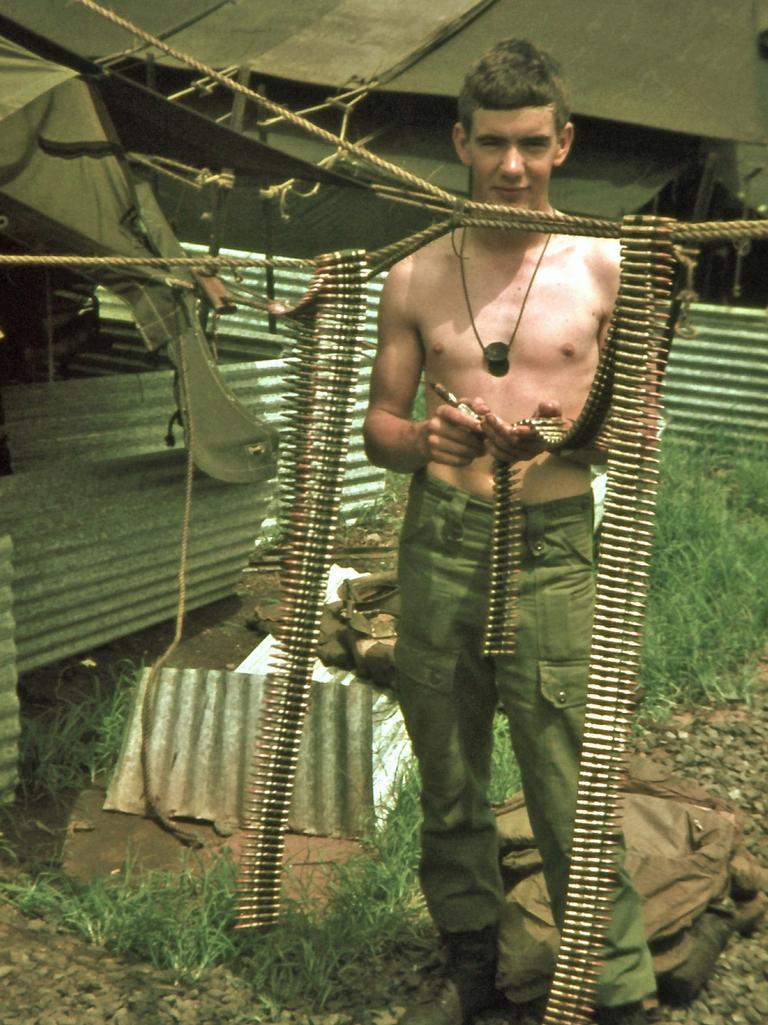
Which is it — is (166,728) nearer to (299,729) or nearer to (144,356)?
(299,729)

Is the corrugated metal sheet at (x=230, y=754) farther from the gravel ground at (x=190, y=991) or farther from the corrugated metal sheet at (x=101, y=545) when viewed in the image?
the gravel ground at (x=190, y=991)

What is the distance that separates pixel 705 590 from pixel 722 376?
4.03 m

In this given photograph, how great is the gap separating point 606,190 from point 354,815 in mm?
6295

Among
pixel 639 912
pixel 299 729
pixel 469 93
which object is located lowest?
pixel 639 912

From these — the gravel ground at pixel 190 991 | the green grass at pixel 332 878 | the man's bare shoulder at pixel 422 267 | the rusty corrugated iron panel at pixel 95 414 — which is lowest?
the gravel ground at pixel 190 991

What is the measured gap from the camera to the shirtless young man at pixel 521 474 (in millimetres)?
3604

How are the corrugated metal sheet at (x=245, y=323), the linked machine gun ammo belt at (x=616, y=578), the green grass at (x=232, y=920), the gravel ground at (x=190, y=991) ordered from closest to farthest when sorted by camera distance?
1. the linked machine gun ammo belt at (x=616, y=578)
2. the gravel ground at (x=190, y=991)
3. the green grass at (x=232, y=920)
4. the corrugated metal sheet at (x=245, y=323)

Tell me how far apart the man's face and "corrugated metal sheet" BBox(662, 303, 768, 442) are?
761 cm

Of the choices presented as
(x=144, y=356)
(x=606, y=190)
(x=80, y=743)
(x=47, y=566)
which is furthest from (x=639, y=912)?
(x=606, y=190)

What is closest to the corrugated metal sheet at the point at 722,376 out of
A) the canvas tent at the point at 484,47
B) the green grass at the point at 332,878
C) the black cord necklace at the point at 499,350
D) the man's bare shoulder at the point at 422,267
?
the canvas tent at the point at 484,47

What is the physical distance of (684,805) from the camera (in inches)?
187

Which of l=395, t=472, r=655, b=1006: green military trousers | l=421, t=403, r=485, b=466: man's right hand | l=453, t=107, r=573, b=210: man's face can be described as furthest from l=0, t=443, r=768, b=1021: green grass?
l=453, t=107, r=573, b=210: man's face

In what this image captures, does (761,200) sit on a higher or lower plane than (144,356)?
higher

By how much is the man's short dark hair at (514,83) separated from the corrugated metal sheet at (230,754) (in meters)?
2.53
